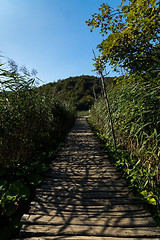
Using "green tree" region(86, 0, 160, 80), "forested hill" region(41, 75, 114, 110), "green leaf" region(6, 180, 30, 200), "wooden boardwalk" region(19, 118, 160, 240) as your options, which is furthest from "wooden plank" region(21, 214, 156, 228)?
"forested hill" region(41, 75, 114, 110)

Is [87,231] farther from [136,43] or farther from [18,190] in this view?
[136,43]

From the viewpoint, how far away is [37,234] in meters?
1.10

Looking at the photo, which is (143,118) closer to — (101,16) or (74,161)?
Answer: (74,161)

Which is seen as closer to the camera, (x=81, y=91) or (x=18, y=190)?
(x=18, y=190)

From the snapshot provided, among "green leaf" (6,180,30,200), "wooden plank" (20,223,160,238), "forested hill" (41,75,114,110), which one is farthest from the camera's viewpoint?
"forested hill" (41,75,114,110)

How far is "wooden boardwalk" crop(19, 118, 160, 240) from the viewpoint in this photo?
1.08 m

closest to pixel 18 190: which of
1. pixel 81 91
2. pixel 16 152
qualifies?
pixel 16 152

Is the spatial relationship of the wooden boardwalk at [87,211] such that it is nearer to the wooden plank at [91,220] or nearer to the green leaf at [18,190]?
the wooden plank at [91,220]

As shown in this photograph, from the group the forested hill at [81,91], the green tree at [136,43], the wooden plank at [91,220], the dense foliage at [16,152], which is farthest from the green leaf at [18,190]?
the forested hill at [81,91]

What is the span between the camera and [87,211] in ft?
4.42

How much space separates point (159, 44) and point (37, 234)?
3.21 m

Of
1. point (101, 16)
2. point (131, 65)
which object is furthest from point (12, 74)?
point (101, 16)

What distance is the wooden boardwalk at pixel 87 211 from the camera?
1.08 metres

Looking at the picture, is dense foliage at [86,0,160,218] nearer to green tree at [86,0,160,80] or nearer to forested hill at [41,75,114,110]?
green tree at [86,0,160,80]
